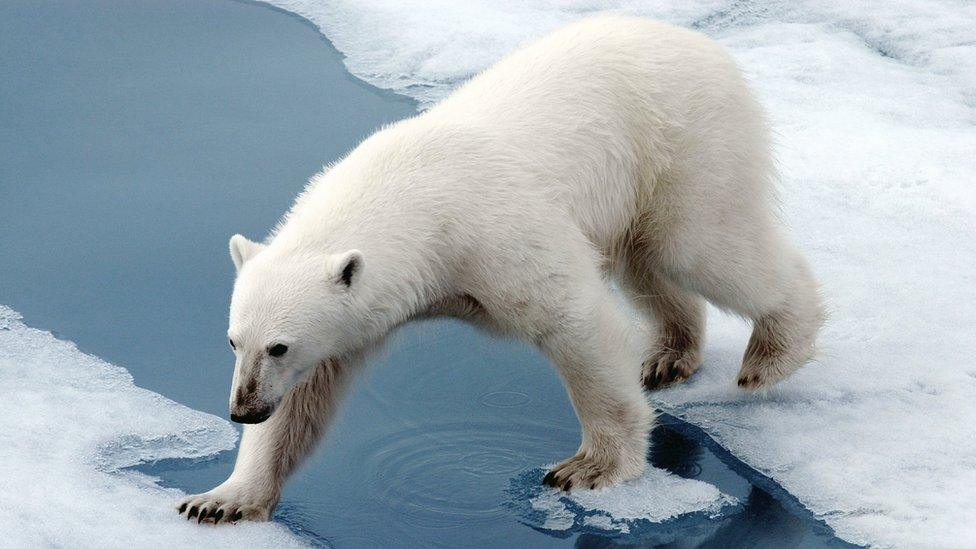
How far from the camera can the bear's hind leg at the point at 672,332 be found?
14.6 ft

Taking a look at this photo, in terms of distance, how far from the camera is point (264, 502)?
3.63 meters

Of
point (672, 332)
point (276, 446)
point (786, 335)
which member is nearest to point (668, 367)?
A: point (672, 332)

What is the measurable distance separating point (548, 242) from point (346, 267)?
0.65 meters

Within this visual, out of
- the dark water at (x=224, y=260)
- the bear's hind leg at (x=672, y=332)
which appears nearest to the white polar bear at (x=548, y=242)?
the bear's hind leg at (x=672, y=332)

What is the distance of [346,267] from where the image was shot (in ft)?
10.4

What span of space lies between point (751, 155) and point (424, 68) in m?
3.34

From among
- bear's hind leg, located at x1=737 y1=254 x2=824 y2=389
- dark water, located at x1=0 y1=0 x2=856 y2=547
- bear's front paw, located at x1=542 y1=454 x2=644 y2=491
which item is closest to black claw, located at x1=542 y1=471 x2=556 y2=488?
bear's front paw, located at x1=542 y1=454 x2=644 y2=491

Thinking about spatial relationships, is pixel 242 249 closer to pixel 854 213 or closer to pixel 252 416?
pixel 252 416

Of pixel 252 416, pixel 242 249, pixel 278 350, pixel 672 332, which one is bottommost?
pixel 672 332

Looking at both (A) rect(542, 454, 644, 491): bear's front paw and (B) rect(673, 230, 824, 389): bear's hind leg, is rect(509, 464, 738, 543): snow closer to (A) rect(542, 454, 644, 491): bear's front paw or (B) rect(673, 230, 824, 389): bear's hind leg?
(A) rect(542, 454, 644, 491): bear's front paw

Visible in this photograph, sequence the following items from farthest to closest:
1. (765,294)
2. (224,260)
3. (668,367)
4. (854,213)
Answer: (854,213) → (224,260) → (668,367) → (765,294)

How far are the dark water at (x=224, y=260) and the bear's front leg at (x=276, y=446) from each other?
116 millimetres

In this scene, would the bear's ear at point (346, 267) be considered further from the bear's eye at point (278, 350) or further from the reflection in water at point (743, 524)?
the reflection in water at point (743, 524)

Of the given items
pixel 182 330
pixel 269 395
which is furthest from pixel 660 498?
pixel 182 330
